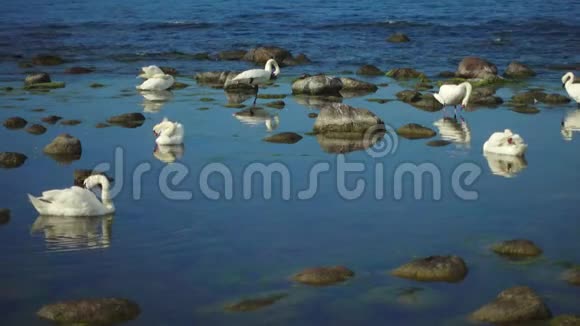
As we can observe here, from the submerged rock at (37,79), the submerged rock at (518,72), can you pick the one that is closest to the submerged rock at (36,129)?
the submerged rock at (37,79)

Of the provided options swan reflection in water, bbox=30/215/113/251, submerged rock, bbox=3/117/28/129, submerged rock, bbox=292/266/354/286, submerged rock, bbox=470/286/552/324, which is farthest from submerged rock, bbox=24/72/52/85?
submerged rock, bbox=470/286/552/324

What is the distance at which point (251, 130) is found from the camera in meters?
21.1

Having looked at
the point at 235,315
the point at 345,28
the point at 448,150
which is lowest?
the point at 235,315

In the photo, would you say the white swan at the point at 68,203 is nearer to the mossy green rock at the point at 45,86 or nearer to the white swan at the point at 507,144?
the white swan at the point at 507,144

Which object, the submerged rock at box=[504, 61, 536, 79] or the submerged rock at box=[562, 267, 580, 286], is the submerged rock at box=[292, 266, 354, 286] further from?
the submerged rock at box=[504, 61, 536, 79]

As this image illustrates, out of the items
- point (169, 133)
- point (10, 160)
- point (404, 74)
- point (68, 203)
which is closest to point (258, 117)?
point (169, 133)

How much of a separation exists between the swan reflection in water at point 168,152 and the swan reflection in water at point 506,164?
6.03 meters

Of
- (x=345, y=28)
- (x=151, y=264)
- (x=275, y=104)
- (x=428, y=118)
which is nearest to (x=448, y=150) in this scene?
(x=428, y=118)

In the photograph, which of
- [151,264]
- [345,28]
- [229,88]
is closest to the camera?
[151,264]

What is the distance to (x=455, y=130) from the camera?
69.6 ft

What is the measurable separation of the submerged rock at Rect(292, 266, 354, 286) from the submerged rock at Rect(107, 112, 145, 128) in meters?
10.7

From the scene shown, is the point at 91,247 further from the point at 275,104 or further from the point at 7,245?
the point at 275,104

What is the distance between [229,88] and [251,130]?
672 cm

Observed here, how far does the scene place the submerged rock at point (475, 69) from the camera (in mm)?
30000
